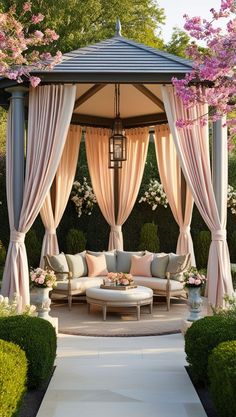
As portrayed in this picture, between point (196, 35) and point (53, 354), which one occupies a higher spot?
point (196, 35)

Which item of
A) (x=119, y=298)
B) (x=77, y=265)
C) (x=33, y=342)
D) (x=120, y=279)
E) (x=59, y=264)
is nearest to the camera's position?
(x=33, y=342)

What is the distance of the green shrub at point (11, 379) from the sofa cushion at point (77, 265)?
629 cm

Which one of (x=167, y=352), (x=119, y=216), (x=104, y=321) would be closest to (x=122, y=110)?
(x=119, y=216)

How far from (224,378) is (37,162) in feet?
18.1

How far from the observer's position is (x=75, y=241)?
13.8m

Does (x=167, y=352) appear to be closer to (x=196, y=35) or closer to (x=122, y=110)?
(x=196, y=35)

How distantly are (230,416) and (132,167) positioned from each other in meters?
9.27

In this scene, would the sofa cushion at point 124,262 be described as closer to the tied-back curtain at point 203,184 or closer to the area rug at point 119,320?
the area rug at point 119,320

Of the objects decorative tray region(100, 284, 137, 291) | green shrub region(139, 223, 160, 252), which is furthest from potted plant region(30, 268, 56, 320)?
green shrub region(139, 223, 160, 252)

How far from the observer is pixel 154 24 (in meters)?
24.1

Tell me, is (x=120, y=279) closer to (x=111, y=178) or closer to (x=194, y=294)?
(x=194, y=294)

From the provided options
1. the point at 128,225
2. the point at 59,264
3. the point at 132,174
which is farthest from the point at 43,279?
the point at 128,225

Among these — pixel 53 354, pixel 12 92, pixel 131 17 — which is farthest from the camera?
pixel 131 17

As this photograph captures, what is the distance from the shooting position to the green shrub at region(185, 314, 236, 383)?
5.16 meters
